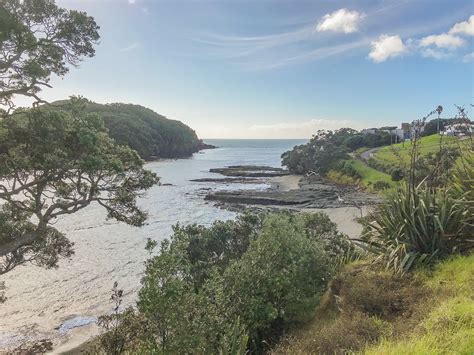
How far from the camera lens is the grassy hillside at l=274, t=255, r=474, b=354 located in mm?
5086

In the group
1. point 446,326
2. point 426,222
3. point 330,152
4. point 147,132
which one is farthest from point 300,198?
point 147,132

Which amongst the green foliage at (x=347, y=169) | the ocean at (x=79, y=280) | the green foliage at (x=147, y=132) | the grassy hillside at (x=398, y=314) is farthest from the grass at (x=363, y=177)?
the green foliage at (x=147, y=132)

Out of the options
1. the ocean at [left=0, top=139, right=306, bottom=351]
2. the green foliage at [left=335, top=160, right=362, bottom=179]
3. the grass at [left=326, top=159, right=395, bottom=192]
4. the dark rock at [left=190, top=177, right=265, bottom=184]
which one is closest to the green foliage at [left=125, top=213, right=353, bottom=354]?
the ocean at [left=0, top=139, right=306, bottom=351]

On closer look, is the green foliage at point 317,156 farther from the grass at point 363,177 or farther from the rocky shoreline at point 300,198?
the rocky shoreline at point 300,198

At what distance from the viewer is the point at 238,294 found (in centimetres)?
1012

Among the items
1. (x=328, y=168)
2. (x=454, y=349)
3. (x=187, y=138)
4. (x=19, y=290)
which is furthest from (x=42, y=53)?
(x=187, y=138)

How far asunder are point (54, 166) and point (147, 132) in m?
124

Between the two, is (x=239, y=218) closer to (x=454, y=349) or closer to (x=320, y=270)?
(x=320, y=270)

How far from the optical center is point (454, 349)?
4785 mm

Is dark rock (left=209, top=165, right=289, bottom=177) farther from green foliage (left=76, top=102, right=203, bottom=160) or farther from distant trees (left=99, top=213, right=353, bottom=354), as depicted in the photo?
distant trees (left=99, top=213, right=353, bottom=354)

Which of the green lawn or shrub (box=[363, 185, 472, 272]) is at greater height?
shrub (box=[363, 185, 472, 272])

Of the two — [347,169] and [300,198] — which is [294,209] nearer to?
[300,198]

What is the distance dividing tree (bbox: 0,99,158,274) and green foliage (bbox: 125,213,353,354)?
162 inches

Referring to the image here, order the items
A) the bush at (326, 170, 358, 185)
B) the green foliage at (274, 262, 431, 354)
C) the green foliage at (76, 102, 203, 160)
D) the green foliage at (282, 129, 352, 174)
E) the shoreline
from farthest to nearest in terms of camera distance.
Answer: the green foliage at (76, 102, 203, 160) → the green foliage at (282, 129, 352, 174) → the bush at (326, 170, 358, 185) → the shoreline → the green foliage at (274, 262, 431, 354)
